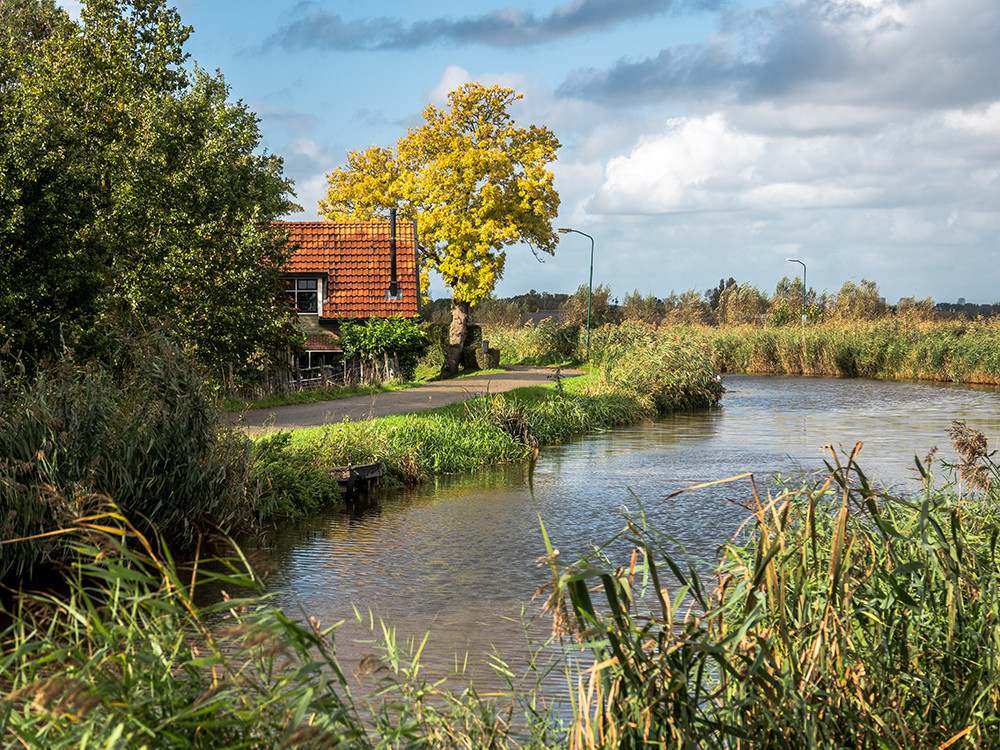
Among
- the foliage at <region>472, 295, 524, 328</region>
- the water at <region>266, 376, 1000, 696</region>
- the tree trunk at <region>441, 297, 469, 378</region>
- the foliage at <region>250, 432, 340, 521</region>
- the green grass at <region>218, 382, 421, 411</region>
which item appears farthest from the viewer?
the foliage at <region>472, 295, 524, 328</region>

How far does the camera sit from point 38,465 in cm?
845

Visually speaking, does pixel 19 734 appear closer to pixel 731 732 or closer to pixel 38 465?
pixel 731 732

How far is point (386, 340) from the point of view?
2923cm

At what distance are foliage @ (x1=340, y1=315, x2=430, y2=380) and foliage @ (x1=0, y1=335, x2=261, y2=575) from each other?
1857 cm

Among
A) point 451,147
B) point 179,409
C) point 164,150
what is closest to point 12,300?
point 179,409

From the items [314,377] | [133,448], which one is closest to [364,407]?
[314,377]

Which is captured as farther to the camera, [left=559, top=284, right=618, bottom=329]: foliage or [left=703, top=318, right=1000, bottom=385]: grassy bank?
[left=559, top=284, right=618, bottom=329]: foliage

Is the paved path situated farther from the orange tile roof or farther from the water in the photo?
the orange tile roof

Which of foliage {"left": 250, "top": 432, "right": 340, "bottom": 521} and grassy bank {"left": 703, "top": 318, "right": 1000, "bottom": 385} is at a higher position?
grassy bank {"left": 703, "top": 318, "right": 1000, "bottom": 385}

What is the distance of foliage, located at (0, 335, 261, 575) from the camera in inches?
343

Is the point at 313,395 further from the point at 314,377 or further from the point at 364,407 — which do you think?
the point at 314,377

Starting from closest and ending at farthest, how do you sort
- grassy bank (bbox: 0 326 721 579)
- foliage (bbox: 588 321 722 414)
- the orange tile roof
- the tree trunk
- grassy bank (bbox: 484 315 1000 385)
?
grassy bank (bbox: 0 326 721 579)
foliage (bbox: 588 321 722 414)
the orange tile roof
the tree trunk
grassy bank (bbox: 484 315 1000 385)

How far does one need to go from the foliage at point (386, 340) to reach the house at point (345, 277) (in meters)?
0.83

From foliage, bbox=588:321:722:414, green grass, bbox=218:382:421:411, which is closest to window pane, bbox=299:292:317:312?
green grass, bbox=218:382:421:411
